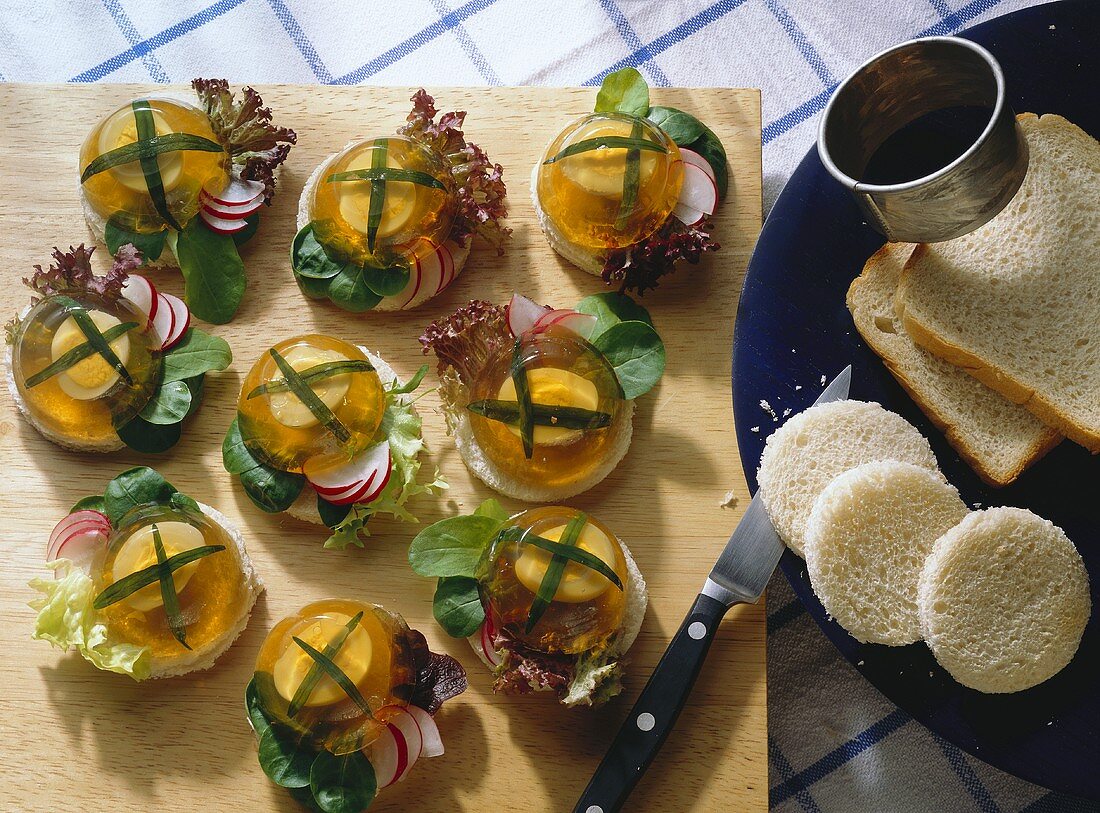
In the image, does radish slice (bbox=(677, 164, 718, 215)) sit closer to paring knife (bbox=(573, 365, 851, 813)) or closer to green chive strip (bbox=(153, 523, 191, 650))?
paring knife (bbox=(573, 365, 851, 813))

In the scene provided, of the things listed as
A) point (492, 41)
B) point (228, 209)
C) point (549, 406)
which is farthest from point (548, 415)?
point (492, 41)

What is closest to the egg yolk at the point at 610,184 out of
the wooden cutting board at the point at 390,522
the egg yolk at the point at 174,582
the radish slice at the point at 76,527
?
the wooden cutting board at the point at 390,522

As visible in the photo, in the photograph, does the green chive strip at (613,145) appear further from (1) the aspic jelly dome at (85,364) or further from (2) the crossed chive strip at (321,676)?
(2) the crossed chive strip at (321,676)

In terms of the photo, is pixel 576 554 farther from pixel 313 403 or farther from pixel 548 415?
pixel 313 403

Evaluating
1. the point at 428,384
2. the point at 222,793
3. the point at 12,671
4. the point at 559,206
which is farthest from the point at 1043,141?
the point at 12,671

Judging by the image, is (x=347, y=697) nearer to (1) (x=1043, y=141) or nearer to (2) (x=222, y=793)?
(2) (x=222, y=793)

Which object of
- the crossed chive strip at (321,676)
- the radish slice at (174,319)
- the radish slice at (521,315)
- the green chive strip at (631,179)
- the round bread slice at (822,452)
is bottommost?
the round bread slice at (822,452)
